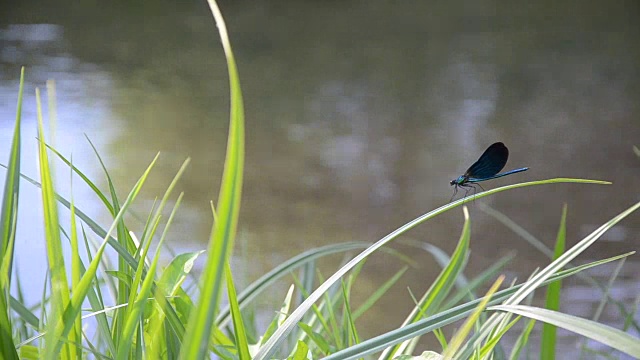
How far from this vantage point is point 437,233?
2.29 feet

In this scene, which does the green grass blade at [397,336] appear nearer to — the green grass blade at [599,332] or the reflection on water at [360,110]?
the green grass blade at [599,332]

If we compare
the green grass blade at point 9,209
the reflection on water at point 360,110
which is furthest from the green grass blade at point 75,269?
the reflection on water at point 360,110

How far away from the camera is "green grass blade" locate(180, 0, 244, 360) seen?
0.21 ft

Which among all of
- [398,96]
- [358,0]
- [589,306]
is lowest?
[589,306]

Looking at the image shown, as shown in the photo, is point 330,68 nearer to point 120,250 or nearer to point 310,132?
point 310,132

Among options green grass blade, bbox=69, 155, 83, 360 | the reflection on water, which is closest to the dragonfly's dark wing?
green grass blade, bbox=69, 155, 83, 360

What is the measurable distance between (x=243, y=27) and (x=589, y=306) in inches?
23.6

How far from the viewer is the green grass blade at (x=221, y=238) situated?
0.21 ft

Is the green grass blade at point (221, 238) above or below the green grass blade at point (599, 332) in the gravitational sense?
above

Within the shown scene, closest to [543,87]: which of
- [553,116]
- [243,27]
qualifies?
[553,116]

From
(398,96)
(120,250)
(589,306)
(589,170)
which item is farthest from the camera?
(398,96)

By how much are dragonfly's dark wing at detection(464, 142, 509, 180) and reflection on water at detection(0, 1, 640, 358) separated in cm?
46

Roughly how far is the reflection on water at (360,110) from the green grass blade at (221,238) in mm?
559

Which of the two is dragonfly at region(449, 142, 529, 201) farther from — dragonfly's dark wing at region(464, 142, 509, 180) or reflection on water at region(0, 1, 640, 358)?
reflection on water at region(0, 1, 640, 358)
